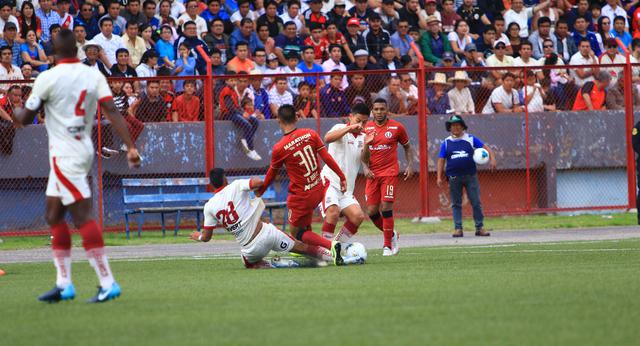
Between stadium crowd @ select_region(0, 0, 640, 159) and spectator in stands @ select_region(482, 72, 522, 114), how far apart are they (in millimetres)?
21

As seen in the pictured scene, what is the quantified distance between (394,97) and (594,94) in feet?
14.9

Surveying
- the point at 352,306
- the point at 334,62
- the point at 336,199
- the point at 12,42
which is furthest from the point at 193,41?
the point at 352,306

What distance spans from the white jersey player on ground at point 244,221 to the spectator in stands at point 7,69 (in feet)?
29.2

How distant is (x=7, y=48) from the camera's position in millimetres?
21094

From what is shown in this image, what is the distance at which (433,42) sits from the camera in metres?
Result: 25.7

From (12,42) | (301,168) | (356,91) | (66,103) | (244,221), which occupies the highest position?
(12,42)

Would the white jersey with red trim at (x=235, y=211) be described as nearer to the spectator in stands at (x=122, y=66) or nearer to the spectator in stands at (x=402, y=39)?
the spectator in stands at (x=122, y=66)

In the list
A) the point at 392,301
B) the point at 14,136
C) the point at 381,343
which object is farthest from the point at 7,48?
the point at 381,343

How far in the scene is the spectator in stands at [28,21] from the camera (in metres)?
22.3

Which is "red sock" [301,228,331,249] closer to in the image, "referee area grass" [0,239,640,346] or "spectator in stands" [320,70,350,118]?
"referee area grass" [0,239,640,346]

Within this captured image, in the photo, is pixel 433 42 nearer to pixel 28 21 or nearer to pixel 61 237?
pixel 28 21

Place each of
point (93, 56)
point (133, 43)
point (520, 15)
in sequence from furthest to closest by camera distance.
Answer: point (520, 15) → point (133, 43) → point (93, 56)

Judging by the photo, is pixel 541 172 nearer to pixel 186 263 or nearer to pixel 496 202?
pixel 496 202

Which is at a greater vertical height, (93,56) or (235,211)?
(93,56)
